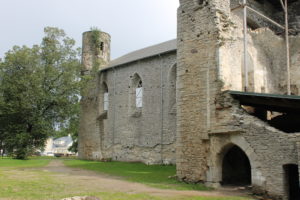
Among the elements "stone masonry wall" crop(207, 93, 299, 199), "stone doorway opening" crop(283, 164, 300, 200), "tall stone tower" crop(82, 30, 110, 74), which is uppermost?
"tall stone tower" crop(82, 30, 110, 74)

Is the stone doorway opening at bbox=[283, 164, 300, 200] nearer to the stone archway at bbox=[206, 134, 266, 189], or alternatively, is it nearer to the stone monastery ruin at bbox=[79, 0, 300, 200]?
the stone monastery ruin at bbox=[79, 0, 300, 200]

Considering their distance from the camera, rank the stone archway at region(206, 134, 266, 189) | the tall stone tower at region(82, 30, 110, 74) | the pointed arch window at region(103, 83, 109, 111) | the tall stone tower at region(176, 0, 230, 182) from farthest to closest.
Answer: the tall stone tower at region(82, 30, 110, 74) < the pointed arch window at region(103, 83, 109, 111) < the tall stone tower at region(176, 0, 230, 182) < the stone archway at region(206, 134, 266, 189)

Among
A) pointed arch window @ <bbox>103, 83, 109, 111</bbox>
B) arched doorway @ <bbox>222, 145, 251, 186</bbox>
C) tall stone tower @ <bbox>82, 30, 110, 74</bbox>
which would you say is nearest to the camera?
arched doorway @ <bbox>222, 145, 251, 186</bbox>

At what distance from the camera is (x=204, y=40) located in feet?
42.9

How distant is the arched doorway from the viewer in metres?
13.2

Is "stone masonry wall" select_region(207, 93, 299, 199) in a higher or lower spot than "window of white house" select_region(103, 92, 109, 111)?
lower

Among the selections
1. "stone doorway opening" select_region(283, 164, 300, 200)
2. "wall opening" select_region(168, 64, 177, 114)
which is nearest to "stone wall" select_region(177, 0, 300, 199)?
"stone doorway opening" select_region(283, 164, 300, 200)

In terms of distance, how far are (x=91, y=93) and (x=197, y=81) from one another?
17269 millimetres

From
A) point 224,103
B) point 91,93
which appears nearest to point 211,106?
point 224,103

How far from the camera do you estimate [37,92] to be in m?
25.0

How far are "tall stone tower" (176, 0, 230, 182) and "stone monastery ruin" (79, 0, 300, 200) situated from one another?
0.04m

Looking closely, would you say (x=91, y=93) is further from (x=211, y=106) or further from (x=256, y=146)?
(x=256, y=146)

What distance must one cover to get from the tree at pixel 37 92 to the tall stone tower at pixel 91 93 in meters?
1.46

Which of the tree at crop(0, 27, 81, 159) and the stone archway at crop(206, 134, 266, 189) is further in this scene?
the tree at crop(0, 27, 81, 159)
